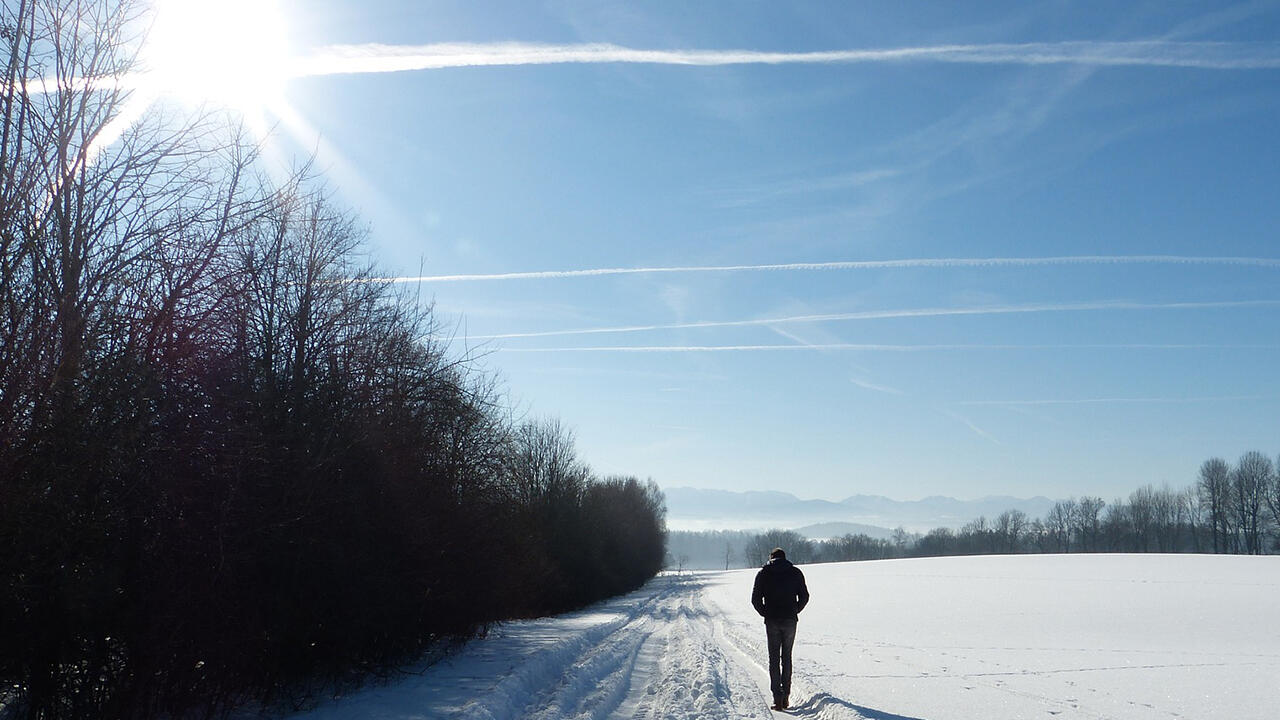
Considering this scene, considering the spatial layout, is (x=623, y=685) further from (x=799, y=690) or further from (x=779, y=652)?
(x=799, y=690)

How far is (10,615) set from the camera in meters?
5.77

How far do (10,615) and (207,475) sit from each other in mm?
1945

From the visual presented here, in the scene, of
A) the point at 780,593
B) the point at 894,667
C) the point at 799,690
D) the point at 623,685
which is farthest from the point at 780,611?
the point at 894,667

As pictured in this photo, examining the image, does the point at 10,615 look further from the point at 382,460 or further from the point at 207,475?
the point at 382,460

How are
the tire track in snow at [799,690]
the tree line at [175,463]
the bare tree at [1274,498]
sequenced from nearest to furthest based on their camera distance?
the tree line at [175,463], the tire track in snow at [799,690], the bare tree at [1274,498]

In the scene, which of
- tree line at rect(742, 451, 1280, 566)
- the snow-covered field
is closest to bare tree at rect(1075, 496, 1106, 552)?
tree line at rect(742, 451, 1280, 566)

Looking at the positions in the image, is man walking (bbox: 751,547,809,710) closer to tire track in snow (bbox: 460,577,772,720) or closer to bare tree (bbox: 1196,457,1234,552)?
tire track in snow (bbox: 460,577,772,720)

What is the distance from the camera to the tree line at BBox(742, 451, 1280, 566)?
114m

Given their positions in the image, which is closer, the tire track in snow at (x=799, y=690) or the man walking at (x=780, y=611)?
the tire track in snow at (x=799, y=690)

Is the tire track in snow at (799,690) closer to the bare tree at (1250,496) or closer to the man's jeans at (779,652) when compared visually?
the man's jeans at (779,652)

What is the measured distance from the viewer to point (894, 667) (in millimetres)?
14914

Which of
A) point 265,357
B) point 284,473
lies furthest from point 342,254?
point 284,473

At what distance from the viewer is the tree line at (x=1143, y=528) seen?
11350cm

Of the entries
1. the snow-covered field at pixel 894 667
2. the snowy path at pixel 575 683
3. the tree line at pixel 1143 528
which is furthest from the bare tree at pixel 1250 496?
A: the snowy path at pixel 575 683
